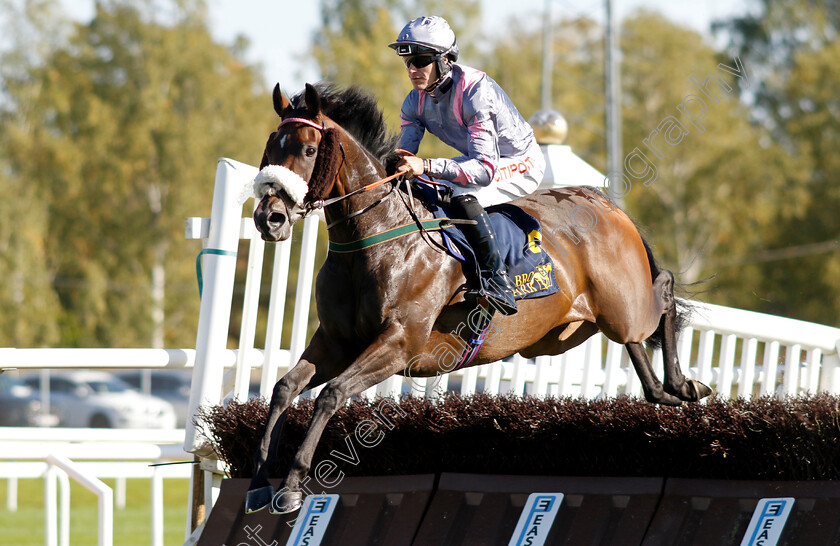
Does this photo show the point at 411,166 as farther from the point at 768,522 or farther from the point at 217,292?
the point at 768,522

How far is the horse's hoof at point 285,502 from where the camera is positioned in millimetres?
3742

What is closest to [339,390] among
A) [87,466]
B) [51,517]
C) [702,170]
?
[51,517]

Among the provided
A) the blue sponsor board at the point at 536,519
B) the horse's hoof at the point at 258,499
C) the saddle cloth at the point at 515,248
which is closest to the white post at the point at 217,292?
the saddle cloth at the point at 515,248

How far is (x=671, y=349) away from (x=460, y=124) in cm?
171

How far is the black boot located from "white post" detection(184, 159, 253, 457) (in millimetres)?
1236

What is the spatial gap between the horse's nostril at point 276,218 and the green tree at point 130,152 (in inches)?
878

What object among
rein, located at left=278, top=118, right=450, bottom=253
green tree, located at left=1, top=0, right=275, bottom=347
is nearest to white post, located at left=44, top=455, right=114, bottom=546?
rein, located at left=278, top=118, right=450, bottom=253

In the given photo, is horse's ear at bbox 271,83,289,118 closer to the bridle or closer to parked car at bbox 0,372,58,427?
the bridle

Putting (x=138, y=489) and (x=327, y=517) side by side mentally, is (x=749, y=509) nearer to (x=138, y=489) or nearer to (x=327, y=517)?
(x=327, y=517)

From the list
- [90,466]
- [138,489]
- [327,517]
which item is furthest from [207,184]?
[327,517]

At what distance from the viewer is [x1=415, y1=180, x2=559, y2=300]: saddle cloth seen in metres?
4.39

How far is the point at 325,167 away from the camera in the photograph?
3.95m

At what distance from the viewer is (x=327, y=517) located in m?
4.14

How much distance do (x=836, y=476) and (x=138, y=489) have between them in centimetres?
1266
